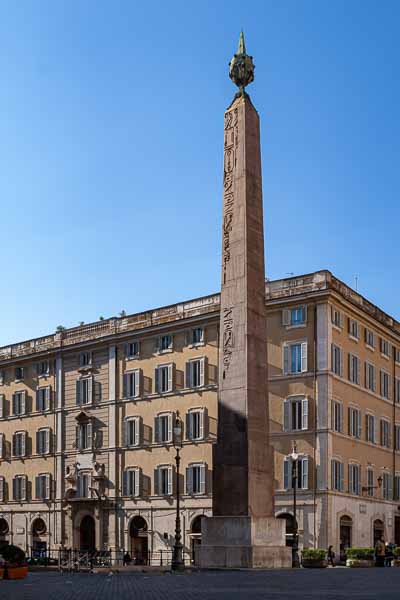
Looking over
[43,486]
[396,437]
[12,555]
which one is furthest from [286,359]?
[12,555]

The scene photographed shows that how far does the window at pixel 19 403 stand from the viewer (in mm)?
67688

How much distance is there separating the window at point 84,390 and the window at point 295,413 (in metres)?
16.0

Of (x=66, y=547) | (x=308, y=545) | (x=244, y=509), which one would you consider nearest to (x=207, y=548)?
(x=244, y=509)

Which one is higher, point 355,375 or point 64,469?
point 355,375

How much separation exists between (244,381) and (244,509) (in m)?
3.75

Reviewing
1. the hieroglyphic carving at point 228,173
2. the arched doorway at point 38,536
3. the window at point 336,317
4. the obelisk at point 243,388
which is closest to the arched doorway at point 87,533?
the arched doorway at point 38,536

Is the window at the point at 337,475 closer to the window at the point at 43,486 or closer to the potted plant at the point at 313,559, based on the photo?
the potted plant at the point at 313,559

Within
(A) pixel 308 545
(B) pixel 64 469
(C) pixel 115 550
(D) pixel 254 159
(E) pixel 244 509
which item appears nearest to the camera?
(E) pixel 244 509

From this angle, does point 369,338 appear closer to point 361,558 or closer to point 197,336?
point 197,336

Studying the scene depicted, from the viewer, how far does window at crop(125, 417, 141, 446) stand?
59.6m

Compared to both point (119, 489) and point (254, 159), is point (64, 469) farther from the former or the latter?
point (254, 159)

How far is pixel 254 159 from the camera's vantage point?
3083 cm

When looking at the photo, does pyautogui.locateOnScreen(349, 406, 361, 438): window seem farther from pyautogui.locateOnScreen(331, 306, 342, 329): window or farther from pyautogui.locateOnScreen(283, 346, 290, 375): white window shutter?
pyautogui.locateOnScreen(331, 306, 342, 329): window

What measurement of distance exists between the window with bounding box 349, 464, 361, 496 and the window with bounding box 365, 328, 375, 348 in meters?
7.42
